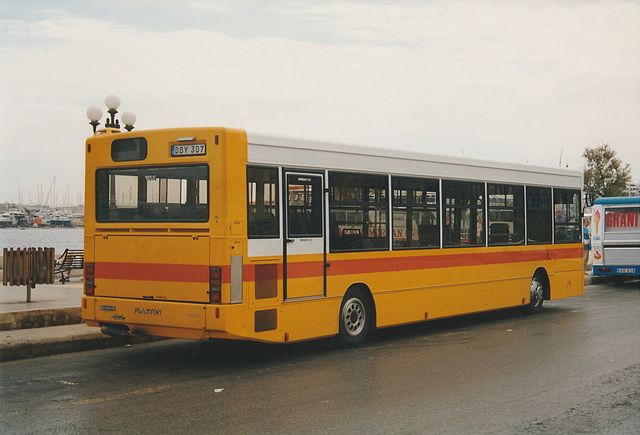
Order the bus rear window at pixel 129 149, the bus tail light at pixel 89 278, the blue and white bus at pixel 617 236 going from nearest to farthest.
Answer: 1. the bus rear window at pixel 129 149
2. the bus tail light at pixel 89 278
3. the blue and white bus at pixel 617 236

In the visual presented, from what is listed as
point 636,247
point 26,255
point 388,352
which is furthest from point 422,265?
point 636,247

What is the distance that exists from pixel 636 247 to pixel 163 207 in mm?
17816

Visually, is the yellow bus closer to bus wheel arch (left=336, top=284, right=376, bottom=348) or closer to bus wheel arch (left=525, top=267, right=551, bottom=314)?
bus wheel arch (left=336, top=284, right=376, bottom=348)

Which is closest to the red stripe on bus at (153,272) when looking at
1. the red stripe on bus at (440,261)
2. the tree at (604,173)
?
the red stripe on bus at (440,261)

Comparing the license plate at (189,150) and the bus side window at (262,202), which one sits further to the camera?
the bus side window at (262,202)

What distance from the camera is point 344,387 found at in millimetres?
8125

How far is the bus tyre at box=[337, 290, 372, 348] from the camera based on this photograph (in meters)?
10.6

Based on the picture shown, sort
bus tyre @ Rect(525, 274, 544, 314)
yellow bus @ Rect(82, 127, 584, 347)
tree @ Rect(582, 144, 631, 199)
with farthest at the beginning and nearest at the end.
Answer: tree @ Rect(582, 144, 631, 199)
bus tyre @ Rect(525, 274, 544, 314)
yellow bus @ Rect(82, 127, 584, 347)

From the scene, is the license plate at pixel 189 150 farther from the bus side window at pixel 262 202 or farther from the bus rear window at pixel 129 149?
the bus side window at pixel 262 202

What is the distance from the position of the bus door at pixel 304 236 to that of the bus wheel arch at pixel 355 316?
0.63 meters

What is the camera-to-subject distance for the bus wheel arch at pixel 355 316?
34.9 ft

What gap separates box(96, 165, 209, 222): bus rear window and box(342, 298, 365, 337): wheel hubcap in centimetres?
281

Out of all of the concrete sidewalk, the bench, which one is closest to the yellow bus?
the concrete sidewalk

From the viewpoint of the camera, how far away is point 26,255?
13.7m
